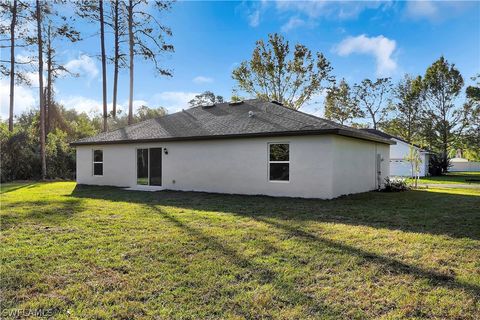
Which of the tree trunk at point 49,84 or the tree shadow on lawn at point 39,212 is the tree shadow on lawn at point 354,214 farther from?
the tree trunk at point 49,84

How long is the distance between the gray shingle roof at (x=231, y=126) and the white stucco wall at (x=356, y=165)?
14.5 inches

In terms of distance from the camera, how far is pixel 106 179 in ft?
49.3

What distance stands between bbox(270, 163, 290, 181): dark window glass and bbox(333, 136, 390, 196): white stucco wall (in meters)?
1.48

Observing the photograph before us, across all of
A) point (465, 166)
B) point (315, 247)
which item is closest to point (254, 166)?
point (315, 247)

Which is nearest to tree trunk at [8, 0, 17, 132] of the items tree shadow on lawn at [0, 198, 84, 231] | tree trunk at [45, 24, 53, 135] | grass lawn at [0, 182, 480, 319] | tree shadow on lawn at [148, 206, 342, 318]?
tree trunk at [45, 24, 53, 135]

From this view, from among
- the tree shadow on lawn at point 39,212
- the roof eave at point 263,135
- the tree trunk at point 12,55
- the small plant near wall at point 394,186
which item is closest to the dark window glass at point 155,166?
the roof eave at point 263,135

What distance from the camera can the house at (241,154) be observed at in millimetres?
10305

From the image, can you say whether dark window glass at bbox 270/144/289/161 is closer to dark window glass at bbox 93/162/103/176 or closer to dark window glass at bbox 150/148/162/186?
dark window glass at bbox 150/148/162/186

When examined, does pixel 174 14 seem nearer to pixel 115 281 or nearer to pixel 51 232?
pixel 51 232

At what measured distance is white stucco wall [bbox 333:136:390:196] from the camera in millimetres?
10516

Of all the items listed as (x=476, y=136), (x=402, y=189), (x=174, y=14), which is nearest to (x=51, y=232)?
(x=402, y=189)

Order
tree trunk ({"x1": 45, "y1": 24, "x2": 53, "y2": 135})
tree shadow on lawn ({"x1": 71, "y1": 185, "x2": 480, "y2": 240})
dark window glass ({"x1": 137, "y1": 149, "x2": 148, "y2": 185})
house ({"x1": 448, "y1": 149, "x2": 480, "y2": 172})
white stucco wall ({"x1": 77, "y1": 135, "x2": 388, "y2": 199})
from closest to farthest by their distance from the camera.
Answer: tree shadow on lawn ({"x1": 71, "y1": 185, "x2": 480, "y2": 240}) < white stucco wall ({"x1": 77, "y1": 135, "x2": 388, "y2": 199}) < dark window glass ({"x1": 137, "y1": 149, "x2": 148, "y2": 185}) < tree trunk ({"x1": 45, "y1": 24, "x2": 53, "y2": 135}) < house ({"x1": 448, "y1": 149, "x2": 480, "y2": 172})

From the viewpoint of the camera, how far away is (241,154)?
1145 centimetres

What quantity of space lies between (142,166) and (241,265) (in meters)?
10.7
